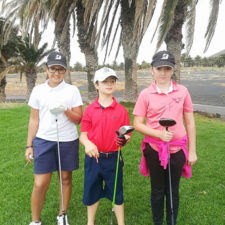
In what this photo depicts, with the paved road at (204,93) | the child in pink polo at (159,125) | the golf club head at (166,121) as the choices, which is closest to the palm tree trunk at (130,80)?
the paved road at (204,93)

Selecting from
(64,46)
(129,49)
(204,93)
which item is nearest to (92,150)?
(129,49)

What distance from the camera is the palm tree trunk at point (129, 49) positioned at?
9773 mm

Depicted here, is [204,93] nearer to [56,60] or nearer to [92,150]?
[56,60]

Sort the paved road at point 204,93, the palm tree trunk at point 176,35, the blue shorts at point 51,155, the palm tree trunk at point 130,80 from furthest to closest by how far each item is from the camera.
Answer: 1. the paved road at point 204,93
2. the palm tree trunk at point 130,80
3. the palm tree trunk at point 176,35
4. the blue shorts at point 51,155

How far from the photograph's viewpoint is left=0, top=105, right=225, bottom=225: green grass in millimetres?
3391

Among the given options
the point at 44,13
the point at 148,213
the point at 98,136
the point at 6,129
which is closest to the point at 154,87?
the point at 98,136

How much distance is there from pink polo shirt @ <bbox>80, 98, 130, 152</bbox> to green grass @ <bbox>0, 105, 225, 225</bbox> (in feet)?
4.59

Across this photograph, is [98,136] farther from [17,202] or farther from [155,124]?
[17,202]

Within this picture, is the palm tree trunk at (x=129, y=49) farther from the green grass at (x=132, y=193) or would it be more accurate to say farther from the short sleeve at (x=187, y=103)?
the short sleeve at (x=187, y=103)

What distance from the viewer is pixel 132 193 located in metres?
4.09

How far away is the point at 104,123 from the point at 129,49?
27.0 ft

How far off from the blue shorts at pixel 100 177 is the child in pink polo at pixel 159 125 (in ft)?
1.13

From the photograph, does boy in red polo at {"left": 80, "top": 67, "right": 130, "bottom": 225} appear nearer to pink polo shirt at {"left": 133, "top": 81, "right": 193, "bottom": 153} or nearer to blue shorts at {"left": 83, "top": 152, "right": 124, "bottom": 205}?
blue shorts at {"left": 83, "top": 152, "right": 124, "bottom": 205}

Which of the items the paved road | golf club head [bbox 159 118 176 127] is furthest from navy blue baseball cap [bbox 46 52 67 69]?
the paved road
